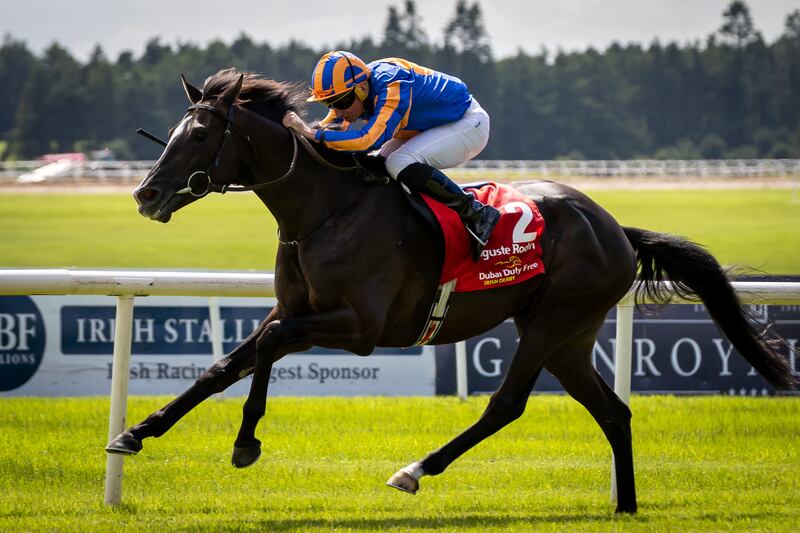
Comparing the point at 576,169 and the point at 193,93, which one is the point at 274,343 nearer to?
the point at 193,93

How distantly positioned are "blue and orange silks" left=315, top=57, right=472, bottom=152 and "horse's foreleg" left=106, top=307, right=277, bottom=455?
0.94 meters

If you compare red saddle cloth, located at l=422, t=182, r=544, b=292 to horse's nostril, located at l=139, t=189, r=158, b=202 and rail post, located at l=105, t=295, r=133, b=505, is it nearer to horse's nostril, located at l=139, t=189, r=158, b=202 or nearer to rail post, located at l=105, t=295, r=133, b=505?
horse's nostril, located at l=139, t=189, r=158, b=202

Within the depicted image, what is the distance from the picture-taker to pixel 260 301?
382 inches

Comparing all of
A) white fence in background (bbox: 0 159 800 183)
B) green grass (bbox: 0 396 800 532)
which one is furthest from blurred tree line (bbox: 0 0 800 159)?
green grass (bbox: 0 396 800 532)

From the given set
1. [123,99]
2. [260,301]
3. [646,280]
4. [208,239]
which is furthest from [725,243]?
[123,99]

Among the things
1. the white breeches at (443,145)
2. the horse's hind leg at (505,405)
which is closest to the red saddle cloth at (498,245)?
the white breeches at (443,145)

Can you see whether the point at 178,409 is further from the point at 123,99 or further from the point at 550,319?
the point at 123,99

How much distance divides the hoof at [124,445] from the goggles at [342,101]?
1.66m

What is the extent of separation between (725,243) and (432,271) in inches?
1135

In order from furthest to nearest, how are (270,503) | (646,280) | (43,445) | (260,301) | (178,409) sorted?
(260,301) → (43,445) → (646,280) → (270,503) → (178,409)

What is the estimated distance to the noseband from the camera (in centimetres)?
507

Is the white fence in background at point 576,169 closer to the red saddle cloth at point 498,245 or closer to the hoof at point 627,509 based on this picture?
the red saddle cloth at point 498,245

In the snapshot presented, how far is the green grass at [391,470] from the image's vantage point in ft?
17.3

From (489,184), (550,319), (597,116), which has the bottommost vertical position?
(597,116)
